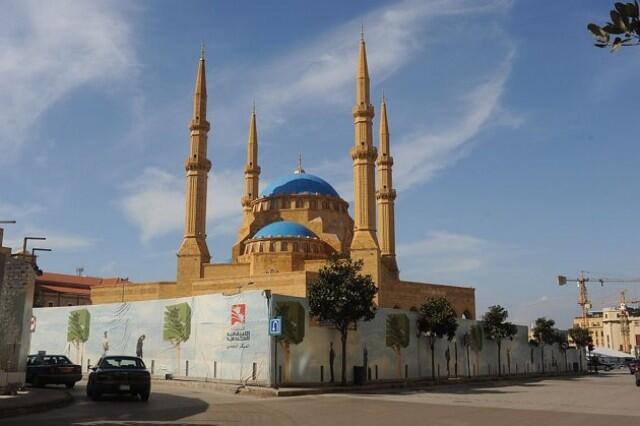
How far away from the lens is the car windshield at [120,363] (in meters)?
16.2

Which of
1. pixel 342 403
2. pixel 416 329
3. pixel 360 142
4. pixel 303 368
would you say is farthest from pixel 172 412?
pixel 360 142

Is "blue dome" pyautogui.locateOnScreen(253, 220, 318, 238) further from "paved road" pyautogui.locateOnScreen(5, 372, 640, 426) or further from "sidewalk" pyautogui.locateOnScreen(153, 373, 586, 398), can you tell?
"paved road" pyautogui.locateOnScreen(5, 372, 640, 426)

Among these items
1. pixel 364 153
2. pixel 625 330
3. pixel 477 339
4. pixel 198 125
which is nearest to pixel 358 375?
pixel 477 339

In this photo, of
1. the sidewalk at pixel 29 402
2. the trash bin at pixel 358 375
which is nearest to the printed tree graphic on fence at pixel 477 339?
the trash bin at pixel 358 375

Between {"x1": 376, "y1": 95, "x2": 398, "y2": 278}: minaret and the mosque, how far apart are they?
79 millimetres

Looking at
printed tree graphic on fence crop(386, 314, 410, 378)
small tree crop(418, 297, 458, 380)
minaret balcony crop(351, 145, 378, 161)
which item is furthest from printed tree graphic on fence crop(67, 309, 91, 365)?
minaret balcony crop(351, 145, 378, 161)

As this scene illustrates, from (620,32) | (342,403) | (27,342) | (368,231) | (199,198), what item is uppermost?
(199,198)

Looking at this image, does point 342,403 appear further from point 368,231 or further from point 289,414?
point 368,231

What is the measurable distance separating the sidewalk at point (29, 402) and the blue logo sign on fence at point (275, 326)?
7636mm

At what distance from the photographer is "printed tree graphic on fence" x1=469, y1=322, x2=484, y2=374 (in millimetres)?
35594

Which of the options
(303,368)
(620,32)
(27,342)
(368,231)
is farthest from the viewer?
(368,231)

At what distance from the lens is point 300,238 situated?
147 ft

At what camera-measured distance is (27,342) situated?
16703 mm

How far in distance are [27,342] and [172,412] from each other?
5619 millimetres
